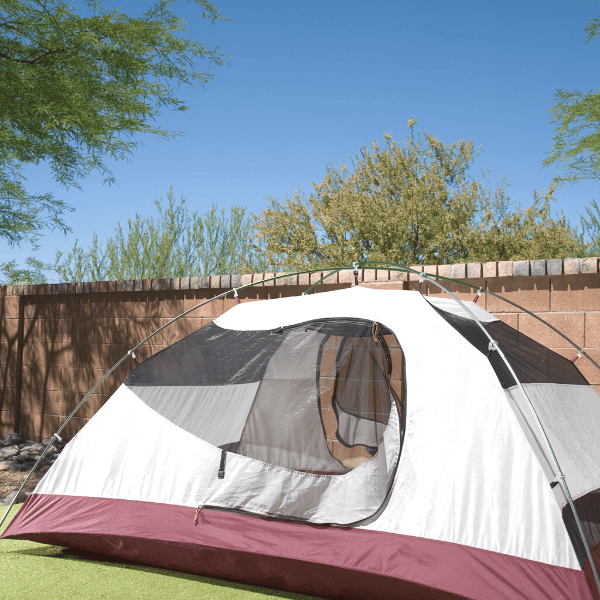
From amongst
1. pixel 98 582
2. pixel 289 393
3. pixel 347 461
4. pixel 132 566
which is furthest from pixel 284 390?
pixel 98 582

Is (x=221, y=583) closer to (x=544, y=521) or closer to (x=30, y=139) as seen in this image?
(x=544, y=521)

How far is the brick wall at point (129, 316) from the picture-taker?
3.90 metres

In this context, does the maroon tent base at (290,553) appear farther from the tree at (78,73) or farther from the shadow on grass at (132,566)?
the tree at (78,73)

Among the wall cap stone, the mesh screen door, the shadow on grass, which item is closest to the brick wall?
the wall cap stone

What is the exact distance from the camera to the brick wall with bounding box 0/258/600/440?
390cm

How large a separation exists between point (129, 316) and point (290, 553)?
384cm

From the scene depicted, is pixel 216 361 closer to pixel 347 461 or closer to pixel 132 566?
pixel 347 461

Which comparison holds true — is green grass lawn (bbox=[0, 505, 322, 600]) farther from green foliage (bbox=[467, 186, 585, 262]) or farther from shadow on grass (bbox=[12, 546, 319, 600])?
green foliage (bbox=[467, 186, 585, 262])

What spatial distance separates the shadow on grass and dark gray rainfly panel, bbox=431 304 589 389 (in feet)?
4.46

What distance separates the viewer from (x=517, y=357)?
2.97m

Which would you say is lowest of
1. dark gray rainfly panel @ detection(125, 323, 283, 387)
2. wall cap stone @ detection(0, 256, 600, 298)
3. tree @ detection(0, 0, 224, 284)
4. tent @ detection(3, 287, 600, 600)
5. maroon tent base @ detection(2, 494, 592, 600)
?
maroon tent base @ detection(2, 494, 592, 600)

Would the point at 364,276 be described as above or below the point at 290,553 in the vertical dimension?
above

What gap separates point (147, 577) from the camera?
2732 mm

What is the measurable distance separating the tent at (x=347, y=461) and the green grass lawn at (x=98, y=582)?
7 centimetres
